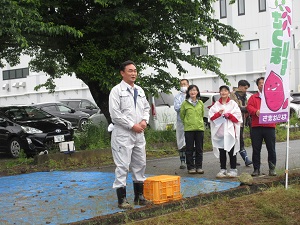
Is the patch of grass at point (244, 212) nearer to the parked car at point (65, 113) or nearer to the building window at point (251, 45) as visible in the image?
the parked car at point (65, 113)

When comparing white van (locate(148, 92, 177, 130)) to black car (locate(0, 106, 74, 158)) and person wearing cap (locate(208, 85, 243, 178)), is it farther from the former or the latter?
person wearing cap (locate(208, 85, 243, 178))

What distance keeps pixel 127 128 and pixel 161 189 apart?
0.98 metres

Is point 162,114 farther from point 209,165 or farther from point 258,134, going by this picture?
point 258,134

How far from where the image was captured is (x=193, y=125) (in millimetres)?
10703

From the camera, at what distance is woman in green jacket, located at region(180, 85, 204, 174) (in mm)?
10734

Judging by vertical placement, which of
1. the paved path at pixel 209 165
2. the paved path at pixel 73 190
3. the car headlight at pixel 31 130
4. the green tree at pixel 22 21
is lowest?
the paved path at pixel 73 190

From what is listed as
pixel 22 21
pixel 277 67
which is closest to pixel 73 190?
pixel 277 67

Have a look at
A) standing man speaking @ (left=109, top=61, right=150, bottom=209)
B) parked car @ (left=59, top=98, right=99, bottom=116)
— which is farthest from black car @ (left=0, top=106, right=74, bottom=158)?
parked car @ (left=59, top=98, right=99, bottom=116)

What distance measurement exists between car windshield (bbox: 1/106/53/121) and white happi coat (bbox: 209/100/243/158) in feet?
24.3

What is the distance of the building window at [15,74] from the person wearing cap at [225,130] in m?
37.8

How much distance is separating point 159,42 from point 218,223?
1018 centimetres

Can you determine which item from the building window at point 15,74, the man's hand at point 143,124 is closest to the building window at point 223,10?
the building window at point 15,74

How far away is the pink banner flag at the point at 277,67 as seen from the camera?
873 cm

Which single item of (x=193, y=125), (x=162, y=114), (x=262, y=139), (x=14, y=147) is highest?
(x=162, y=114)
